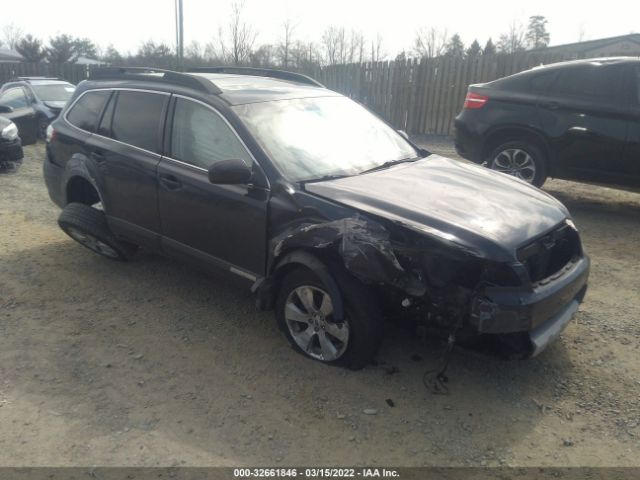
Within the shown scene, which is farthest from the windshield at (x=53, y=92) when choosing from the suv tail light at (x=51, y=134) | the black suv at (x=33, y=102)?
the suv tail light at (x=51, y=134)

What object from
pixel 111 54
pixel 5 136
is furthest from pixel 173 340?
pixel 111 54

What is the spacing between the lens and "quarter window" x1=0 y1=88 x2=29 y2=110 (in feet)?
40.5

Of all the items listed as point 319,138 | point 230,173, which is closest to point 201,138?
point 230,173

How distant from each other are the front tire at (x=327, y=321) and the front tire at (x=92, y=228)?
82.6 inches

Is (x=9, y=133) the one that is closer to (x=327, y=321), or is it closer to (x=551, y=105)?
(x=327, y=321)

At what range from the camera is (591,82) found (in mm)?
6617

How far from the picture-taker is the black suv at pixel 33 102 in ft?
38.4

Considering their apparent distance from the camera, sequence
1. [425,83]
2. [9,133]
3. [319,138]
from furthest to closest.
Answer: [425,83] < [9,133] < [319,138]

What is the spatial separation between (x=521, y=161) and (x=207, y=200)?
4.81 metres

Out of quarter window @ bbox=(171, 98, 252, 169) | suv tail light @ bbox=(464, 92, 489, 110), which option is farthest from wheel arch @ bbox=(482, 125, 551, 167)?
quarter window @ bbox=(171, 98, 252, 169)

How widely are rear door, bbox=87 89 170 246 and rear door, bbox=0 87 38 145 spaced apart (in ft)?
26.4

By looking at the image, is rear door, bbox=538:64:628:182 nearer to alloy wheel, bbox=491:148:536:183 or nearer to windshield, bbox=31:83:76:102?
alloy wheel, bbox=491:148:536:183

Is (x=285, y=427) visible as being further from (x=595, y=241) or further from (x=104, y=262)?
(x=595, y=241)

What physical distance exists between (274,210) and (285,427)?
1350 mm
